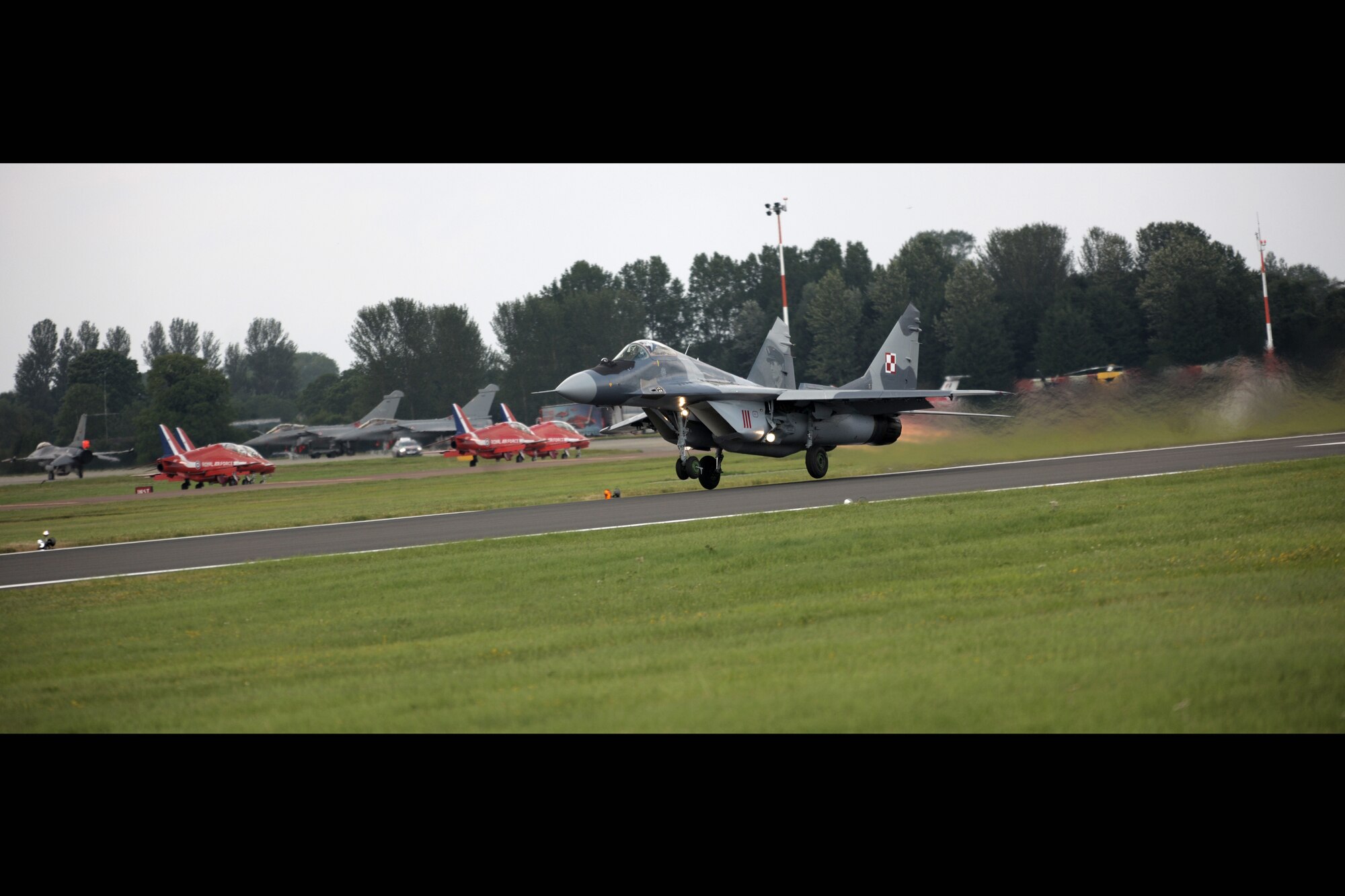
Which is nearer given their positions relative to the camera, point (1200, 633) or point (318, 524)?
point (1200, 633)

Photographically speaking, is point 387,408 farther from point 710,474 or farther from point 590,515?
point 590,515

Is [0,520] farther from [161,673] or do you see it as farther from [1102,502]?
[1102,502]

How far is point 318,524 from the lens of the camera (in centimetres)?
2106

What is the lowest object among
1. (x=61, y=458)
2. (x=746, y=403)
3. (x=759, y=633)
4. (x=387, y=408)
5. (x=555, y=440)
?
(x=759, y=633)

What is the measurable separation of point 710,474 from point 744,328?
74.0m

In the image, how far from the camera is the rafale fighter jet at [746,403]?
2356cm

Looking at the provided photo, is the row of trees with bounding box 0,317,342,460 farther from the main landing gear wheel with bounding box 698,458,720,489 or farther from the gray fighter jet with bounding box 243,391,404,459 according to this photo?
the main landing gear wheel with bounding box 698,458,720,489

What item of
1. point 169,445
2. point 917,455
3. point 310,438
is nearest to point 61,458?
point 169,445

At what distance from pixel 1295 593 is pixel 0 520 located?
108ft

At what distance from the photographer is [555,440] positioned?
57.0 m

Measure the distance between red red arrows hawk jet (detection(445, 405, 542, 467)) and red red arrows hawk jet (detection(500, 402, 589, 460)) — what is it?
72 cm

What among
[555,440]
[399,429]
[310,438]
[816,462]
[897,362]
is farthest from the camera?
[399,429]

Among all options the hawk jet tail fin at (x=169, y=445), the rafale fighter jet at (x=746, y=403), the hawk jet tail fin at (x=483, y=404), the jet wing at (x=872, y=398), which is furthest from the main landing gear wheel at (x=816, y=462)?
the hawk jet tail fin at (x=483, y=404)
